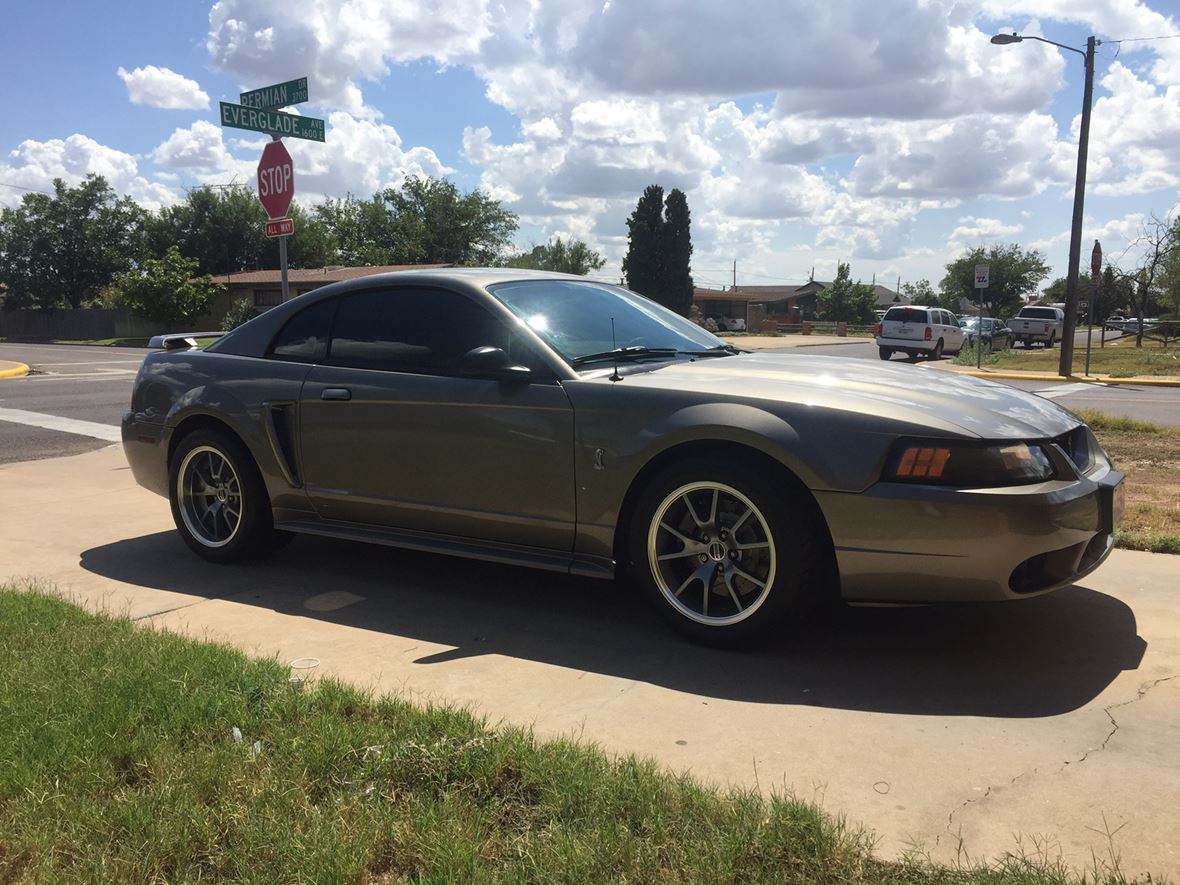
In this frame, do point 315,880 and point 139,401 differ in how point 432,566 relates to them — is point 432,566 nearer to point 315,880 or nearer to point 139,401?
point 139,401

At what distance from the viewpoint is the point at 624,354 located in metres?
4.34

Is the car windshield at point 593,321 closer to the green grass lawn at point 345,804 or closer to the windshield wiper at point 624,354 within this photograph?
the windshield wiper at point 624,354

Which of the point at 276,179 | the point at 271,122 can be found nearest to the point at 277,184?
the point at 276,179

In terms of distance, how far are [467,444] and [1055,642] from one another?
8.36 feet

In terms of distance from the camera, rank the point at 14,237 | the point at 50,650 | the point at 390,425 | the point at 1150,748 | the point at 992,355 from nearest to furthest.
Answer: the point at 1150,748 → the point at 50,650 → the point at 390,425 → the point at 992,355 → the point at 14,237

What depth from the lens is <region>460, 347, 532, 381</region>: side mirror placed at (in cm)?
407

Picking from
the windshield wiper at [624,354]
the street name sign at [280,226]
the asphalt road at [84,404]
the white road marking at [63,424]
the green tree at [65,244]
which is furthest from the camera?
the green tree at [65,244]

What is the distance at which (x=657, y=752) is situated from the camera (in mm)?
2918

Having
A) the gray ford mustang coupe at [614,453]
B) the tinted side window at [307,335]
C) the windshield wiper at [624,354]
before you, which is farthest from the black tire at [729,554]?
the tinted side window at [307,335]

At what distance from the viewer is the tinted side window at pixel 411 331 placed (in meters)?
4.42

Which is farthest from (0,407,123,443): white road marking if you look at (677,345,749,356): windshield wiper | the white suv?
the white suv

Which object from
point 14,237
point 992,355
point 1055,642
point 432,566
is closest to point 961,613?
point 1055,642

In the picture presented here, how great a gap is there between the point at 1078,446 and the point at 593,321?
2148 millimetres

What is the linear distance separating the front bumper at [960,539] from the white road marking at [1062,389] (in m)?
14.0
